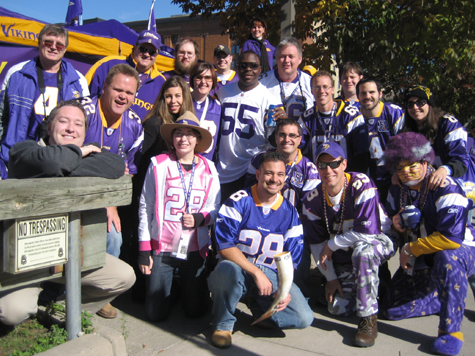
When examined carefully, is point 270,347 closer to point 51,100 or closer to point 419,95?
point 419,95

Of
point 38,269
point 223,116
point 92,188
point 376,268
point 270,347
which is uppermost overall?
point 223,116

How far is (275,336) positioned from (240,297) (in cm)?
45

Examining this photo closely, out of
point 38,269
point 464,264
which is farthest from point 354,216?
point 38,269

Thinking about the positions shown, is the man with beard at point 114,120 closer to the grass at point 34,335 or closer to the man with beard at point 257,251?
the grass at point 34,335

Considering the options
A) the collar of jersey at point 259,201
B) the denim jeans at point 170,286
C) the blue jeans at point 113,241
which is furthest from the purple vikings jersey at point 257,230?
the blue jeans at point 113,241

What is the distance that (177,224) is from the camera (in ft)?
11.7

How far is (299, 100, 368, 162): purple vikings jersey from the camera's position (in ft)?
14.3

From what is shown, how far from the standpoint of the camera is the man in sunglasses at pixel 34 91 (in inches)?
150

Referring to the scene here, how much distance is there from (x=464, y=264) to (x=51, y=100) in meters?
3.93

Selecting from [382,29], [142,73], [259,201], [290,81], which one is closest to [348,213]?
[259,201]

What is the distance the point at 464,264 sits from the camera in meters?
3.19

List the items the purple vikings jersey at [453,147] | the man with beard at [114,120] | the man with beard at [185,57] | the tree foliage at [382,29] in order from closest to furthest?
the man with beard at [114,120] → the purple vikings jersey at [453,147] → the man with beard at [185,57] → the tree foliage at [382,29]

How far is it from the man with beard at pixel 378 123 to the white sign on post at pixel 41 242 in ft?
10.4

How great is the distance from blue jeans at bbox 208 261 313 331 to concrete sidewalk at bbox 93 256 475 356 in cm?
15
